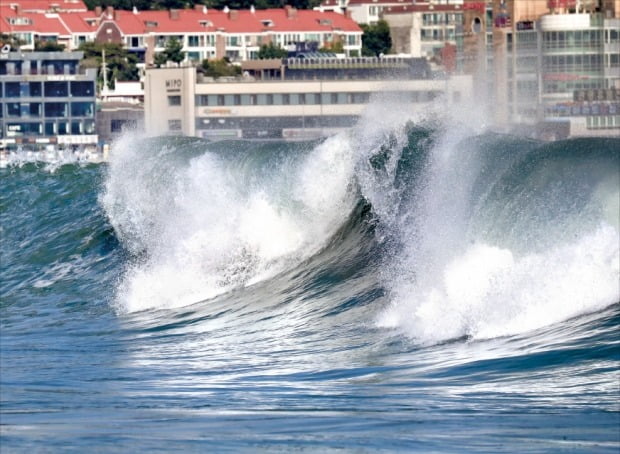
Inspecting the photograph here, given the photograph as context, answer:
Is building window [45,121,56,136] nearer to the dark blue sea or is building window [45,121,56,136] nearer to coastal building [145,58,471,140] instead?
coastal building [145,58,471,140]

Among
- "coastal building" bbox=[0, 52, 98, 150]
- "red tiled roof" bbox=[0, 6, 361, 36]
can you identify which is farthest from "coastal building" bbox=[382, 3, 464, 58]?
"coastal building" bbox=[0, 52, 98, 150]

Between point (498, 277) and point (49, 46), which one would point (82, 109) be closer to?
point (49, 46)

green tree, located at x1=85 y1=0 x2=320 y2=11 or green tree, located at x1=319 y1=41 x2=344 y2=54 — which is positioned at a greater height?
green tree, located at x1=85 y1=0 x2=320 y2=11

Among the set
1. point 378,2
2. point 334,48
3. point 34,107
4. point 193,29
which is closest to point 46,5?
point 193,29

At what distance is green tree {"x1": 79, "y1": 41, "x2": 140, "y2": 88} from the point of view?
4843 inches

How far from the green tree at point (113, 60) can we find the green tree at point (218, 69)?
10.9 metres

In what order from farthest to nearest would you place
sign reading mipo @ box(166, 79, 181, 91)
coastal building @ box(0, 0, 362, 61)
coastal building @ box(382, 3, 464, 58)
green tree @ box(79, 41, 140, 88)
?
coastal building @ box(382, 3, 464, 58) → coastal building @ box(0, 0, 362, 61) → green tree @ box(79, 41, 140, 88) → sign reading mipo @ box(166, 79, 181, 91)

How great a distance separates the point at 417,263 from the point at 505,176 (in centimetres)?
137

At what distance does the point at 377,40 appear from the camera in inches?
5364

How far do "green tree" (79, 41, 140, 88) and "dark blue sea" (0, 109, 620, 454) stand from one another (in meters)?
97.3

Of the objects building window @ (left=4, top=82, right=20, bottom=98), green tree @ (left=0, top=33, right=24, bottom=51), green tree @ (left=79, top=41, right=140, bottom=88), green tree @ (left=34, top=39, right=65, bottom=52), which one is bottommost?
building window @ (left=4, top=82, right=20, bottom=98)

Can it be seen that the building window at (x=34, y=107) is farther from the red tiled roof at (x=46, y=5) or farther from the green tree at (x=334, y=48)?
the red tiled roof at (x=46, y=5)

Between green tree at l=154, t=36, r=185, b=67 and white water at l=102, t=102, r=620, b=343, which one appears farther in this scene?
green tree at l=154, t=36, r=185, b=67

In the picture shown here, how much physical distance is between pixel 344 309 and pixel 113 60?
111m
